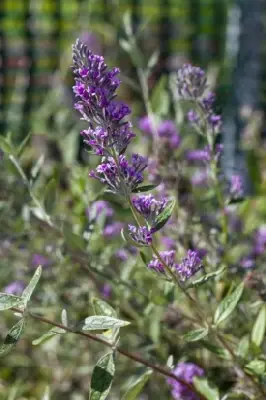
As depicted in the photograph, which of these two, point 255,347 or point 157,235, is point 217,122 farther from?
point 157,235

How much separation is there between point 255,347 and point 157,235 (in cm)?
38

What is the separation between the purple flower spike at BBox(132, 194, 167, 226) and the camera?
67cm

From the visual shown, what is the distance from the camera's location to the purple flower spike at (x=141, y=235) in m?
0.66

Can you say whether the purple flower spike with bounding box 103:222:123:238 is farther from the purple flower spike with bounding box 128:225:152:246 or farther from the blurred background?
the purple flower spike with bounding box 128:225:152:246

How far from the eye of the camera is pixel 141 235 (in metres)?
0.67

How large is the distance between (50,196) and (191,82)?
0.28 metres

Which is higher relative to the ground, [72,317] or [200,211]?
[200,211]

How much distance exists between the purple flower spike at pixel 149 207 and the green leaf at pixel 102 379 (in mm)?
157

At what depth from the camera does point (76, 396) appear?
4.44ft

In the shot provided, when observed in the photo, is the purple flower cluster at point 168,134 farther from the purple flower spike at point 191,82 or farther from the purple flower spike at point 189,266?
the purple flower spike at point 189,266

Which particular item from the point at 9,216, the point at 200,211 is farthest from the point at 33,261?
the point at 200,211

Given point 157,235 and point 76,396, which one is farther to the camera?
point 76,396

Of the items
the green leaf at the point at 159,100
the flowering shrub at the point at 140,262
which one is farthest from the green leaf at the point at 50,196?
the green leaf at the point at 159,100

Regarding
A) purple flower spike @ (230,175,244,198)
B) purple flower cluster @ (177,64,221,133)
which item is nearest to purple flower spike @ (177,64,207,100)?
purple flower cluster @ (177,64,221,133)
